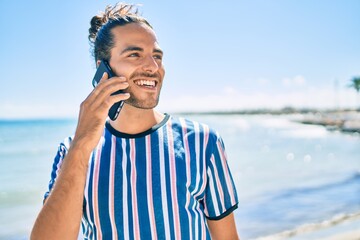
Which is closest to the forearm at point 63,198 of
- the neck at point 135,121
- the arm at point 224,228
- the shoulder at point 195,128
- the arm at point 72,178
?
the arm at point 72,178

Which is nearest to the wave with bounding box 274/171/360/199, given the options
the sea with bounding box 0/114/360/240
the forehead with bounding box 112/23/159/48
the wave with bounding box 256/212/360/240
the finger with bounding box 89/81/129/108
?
the sea with bounding box 0/114/360/240

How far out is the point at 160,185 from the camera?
1.55 m

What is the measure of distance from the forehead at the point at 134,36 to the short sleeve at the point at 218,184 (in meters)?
0.49

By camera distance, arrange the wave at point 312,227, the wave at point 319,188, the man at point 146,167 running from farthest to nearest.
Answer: the wave at point 319,188 → the wave at point 312,227 → the man at point 146,167

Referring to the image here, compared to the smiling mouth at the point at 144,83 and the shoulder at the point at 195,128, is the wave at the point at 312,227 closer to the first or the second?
the shoulder at the point at 195,128

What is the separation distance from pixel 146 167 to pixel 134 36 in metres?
0.57

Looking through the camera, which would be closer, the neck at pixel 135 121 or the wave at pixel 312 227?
the neck at pixel 135 121

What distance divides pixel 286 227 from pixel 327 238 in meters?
Result: 2.16

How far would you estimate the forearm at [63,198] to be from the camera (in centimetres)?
129

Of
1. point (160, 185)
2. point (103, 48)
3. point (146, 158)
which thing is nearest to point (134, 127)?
point (146, 158)

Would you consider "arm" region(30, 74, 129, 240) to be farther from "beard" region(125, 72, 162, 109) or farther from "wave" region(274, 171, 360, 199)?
"wave" region(274, 171, 360, 199)

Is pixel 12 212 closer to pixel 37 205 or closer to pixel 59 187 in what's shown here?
pixel 37 205

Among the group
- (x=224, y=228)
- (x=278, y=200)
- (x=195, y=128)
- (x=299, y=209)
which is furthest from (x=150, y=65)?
(x=278, y=200)

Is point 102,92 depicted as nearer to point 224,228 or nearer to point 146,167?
point 146,167
